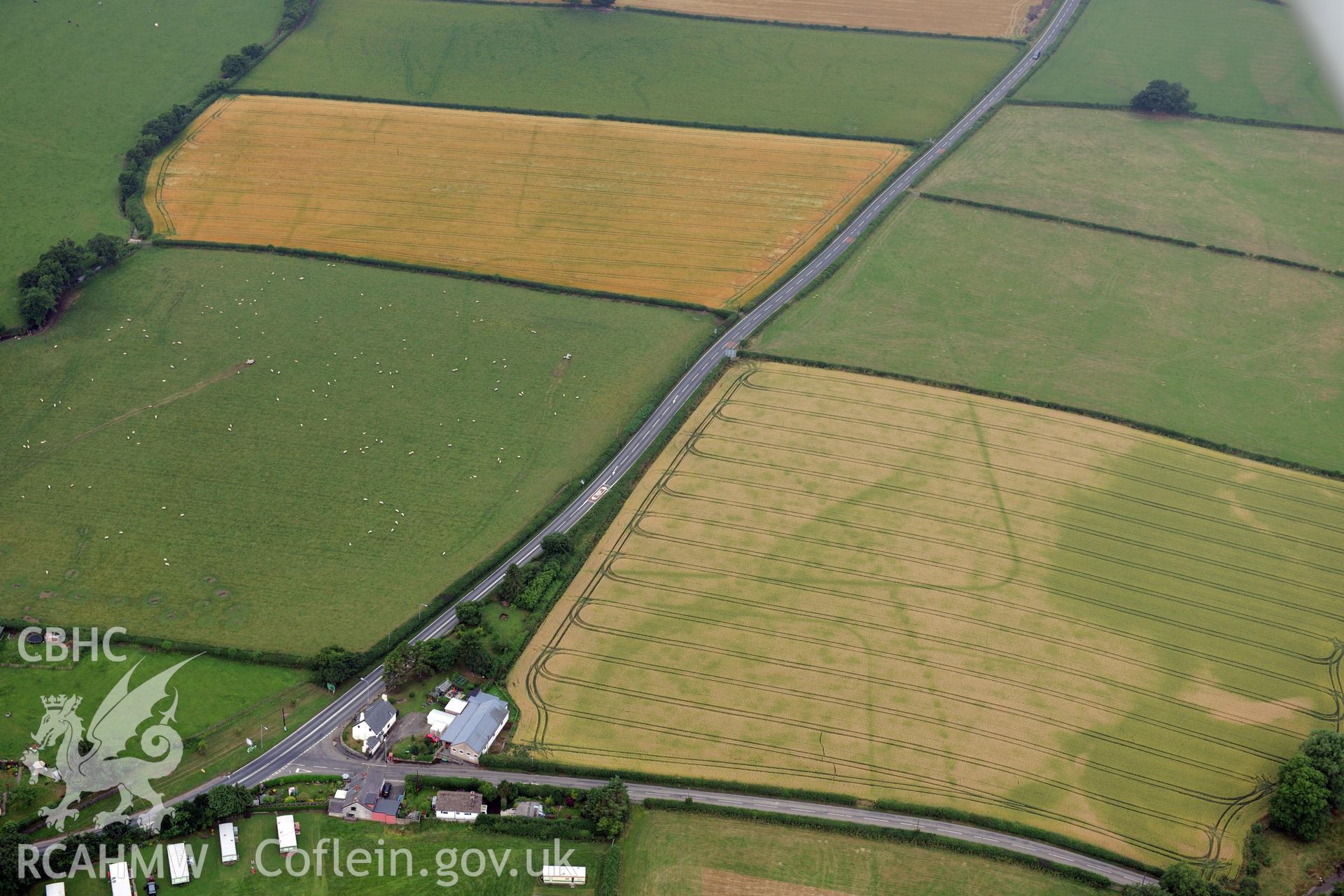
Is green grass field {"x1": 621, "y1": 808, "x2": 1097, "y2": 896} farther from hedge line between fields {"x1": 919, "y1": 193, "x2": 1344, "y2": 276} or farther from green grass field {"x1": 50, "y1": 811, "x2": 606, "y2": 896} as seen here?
hedge line between fields {"x1": 919, "y1": 193, "x2": 1344, "y2": 276}

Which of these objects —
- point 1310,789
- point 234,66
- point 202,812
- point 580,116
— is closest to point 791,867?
point 1310,789

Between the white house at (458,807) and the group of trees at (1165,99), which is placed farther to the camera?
the group of trees at (1165,99)

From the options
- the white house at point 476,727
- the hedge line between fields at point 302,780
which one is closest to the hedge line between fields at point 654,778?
the white house at point 476,727

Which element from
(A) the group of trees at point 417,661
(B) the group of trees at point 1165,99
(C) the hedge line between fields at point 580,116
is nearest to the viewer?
(A) the group of trees at point 417,661

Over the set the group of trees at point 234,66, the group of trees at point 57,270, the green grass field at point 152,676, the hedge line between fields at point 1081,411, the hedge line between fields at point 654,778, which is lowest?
the hedge line between fields at point 654,778

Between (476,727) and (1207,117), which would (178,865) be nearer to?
(476,727)

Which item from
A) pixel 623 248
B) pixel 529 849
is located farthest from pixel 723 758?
pixel 623 248

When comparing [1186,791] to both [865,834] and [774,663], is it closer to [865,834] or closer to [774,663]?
[865,834]

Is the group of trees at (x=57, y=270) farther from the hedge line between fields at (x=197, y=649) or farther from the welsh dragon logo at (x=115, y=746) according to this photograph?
the welsh dragon logo at (x=115, y=746)

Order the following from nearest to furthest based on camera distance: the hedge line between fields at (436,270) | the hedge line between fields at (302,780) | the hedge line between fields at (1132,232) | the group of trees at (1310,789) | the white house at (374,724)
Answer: the group of trees at (1310,789) < the hedge line between fields at (302,780) < the white house at (374,724) < the hedge line between fields at (436,270) < the hedge line between fields at (1132,232)
